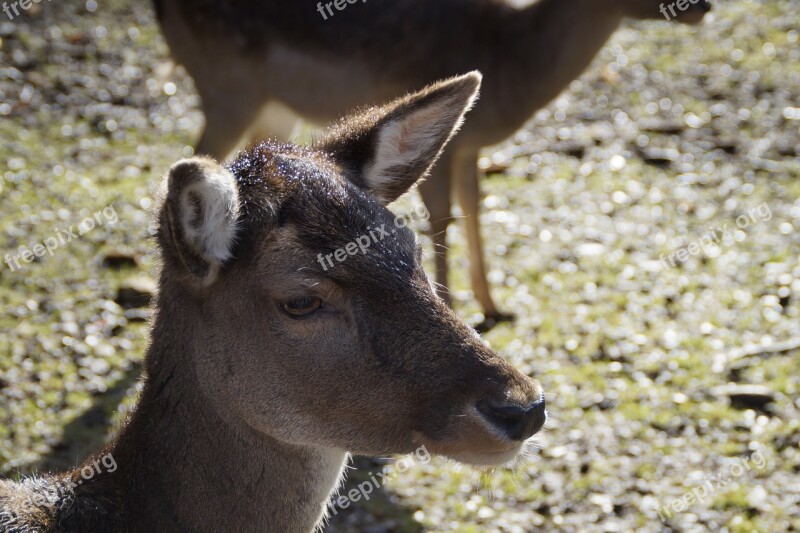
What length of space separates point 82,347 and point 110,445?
2.81 m

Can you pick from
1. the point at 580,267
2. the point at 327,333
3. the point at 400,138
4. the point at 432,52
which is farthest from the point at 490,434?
the point at 580,267

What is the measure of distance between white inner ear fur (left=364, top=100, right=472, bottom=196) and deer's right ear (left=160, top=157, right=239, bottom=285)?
67 cm

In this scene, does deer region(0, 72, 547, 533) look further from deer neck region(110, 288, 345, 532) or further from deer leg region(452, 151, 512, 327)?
deer leg region(452, 151, 512, 327)

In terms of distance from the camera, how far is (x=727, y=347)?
636 centimetres

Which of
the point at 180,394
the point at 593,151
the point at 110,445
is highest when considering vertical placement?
the point at 180,394

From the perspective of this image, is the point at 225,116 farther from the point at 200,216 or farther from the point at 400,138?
the point at 200,216

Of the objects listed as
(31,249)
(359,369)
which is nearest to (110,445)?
(359,369)

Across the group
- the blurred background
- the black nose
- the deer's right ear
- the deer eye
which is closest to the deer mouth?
the black nose

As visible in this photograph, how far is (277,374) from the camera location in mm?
3215

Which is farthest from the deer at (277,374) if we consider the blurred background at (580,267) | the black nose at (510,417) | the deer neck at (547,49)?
the deer neck at (547,49)

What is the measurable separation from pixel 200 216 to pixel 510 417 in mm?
1072

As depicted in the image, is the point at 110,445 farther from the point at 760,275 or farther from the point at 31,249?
the point at 760,275

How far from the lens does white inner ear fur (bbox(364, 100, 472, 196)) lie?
12.0 feet

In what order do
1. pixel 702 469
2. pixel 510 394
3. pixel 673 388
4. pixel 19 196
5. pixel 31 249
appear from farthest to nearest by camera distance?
pixel 19 196 < pixel 31 249 < pixel 673 388 < pixel 702 469 < pixel 510 394
